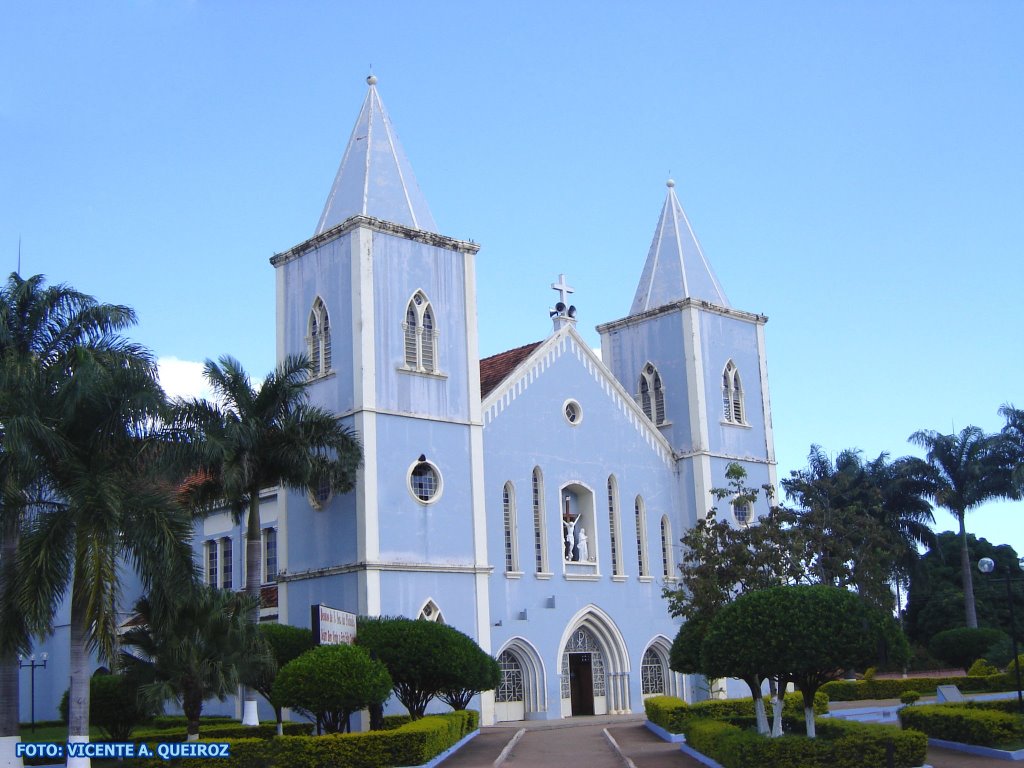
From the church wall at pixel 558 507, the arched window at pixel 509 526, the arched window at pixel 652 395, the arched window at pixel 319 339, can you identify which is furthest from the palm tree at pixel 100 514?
the arched window at pixel 652 395

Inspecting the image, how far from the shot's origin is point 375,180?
38.2 meters

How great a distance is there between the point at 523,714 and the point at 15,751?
16.7 meters

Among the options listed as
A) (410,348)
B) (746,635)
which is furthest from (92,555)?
(410,348)

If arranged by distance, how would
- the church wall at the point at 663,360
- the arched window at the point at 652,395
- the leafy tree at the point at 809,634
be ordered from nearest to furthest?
the leafy tree at the point at 809,634 < the church wall at the point at 663,360 < the arched window at the point at 652,395

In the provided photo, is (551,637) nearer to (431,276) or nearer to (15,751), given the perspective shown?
(431,276)

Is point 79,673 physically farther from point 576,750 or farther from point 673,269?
point 673,269

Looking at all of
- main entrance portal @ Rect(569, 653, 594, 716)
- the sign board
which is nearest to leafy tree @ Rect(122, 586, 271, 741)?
the sign board

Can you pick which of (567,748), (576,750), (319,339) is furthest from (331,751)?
(319,339)

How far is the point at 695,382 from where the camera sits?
44750mm

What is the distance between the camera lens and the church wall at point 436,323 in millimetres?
35750

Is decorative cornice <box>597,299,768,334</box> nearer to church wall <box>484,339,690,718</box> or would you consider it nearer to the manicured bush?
church wall <box>484,339,690,718</box>

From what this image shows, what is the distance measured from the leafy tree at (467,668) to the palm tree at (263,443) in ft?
18.2

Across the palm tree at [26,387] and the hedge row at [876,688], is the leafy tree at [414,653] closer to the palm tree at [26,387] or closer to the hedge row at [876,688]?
the palm tree at [26,387]

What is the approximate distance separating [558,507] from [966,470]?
26226 mm
